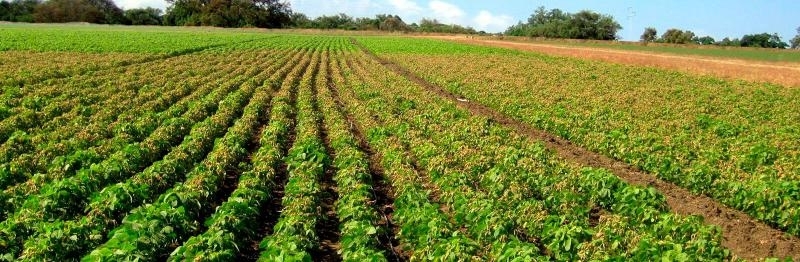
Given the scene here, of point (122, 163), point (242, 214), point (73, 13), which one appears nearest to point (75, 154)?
point (122, 163)

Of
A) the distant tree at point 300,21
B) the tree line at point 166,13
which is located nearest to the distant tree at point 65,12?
the tree line at point 166,13

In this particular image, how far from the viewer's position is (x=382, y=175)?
40.2 feet

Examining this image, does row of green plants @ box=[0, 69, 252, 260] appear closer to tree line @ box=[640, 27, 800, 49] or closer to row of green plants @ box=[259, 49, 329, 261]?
row of green plants @ box=[259, 49, 329, 261]

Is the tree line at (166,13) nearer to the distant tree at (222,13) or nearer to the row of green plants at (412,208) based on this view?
the distant tree at (222,13)

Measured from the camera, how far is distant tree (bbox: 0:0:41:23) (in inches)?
5133

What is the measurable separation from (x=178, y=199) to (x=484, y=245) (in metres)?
4.18

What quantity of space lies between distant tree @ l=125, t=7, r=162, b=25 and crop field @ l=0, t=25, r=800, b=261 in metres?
128

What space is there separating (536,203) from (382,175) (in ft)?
12.6

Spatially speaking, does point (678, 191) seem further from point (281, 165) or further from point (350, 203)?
point (281, 165)

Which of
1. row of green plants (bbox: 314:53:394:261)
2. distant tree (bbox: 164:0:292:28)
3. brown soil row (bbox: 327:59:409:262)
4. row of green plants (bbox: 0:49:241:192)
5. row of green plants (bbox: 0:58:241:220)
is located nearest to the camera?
row of green plants (bbox: 314:53:394:261)

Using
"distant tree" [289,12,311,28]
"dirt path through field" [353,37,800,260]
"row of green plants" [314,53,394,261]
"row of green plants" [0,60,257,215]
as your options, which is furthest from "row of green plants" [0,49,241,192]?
"distant tree" [289,12,311,28]

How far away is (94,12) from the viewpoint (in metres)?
139

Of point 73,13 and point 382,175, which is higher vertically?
Result: point 382,175

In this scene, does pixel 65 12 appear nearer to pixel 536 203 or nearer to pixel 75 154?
pixel 75 154
